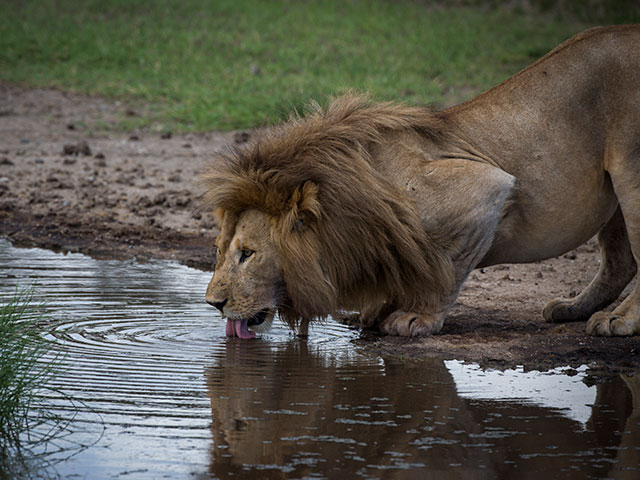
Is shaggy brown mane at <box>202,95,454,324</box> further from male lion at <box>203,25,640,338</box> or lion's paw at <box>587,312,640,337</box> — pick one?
lion's paw at <box>587,312,640,337</box>

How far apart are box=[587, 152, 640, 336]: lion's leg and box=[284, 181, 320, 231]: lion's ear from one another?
1.68m

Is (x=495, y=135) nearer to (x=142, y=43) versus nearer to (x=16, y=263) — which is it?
(x=16, y=263)

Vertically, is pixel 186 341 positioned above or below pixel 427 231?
below

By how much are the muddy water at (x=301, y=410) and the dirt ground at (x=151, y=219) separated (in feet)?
1.34

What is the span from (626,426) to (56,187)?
6822 mm

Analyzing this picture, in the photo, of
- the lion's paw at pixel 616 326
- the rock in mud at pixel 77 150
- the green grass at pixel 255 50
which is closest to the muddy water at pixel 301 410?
the lion's paw at pixel 616 326

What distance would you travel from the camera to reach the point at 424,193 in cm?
573

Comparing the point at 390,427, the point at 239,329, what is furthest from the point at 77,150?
the point at 390,427

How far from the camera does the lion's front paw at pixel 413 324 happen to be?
19.2 ft

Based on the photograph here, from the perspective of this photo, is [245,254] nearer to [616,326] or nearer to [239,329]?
→ [239,329]

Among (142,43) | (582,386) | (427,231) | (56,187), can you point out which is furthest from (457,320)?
(142,43)

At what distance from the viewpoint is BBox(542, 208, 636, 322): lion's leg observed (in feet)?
21.0

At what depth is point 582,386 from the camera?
16.3 feet

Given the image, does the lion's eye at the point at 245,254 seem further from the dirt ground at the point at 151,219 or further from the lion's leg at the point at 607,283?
the lion's leg at the point at 607,283
